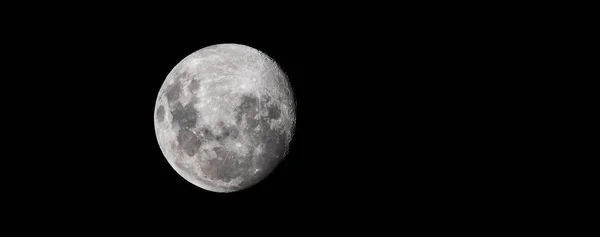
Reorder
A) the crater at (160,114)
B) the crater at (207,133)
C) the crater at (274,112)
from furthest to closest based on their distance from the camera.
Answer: the crater at (160,114) → the crater at (274,112) → the crater at (207,133)

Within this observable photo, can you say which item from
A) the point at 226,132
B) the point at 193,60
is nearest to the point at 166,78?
the point at 193,60

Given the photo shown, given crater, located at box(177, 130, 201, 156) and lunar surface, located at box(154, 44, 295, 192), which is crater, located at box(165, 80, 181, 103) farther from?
crater, located at box(177, 130, 201, 156)

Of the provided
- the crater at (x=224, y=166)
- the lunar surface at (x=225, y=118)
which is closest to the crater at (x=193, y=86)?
the lunar surface at (x=225, y=118)

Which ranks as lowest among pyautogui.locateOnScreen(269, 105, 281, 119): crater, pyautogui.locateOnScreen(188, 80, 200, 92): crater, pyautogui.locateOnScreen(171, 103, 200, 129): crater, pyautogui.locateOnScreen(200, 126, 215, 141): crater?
pyautogui.locateOnScreen(269, 105, 281, 119): crater

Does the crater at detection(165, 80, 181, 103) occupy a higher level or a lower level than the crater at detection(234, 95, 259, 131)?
higher

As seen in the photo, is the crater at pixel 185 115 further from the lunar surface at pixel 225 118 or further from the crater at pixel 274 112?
the crater at pixel 274 112

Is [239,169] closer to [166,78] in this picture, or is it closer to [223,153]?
[223,153]

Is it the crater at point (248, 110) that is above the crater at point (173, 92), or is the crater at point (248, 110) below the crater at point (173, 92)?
below

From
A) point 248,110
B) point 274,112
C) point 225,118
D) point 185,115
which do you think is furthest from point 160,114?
point 274,112

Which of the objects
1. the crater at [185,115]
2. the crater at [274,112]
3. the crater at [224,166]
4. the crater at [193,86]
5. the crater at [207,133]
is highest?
the crater at [193,86]

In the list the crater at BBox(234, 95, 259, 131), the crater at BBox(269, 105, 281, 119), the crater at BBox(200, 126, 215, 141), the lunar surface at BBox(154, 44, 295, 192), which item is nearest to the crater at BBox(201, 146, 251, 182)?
the lunar surface at BBox(154, 44, 295, 192)
